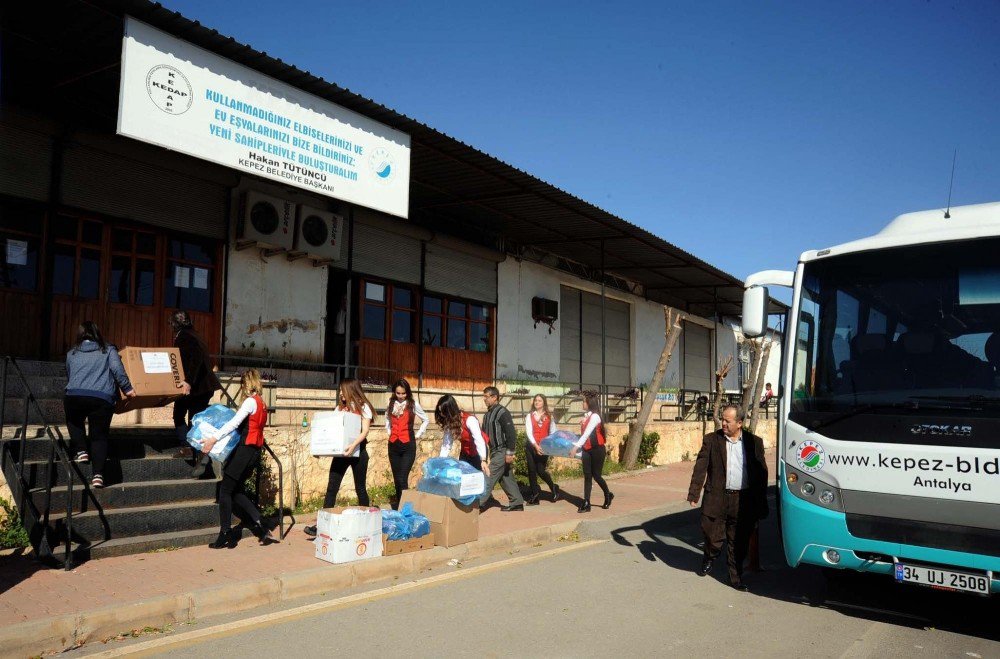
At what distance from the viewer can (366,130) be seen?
10.6 metres

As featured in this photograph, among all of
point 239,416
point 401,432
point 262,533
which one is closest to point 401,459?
point 401,432

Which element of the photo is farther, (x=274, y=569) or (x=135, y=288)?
(x=135, y=288)

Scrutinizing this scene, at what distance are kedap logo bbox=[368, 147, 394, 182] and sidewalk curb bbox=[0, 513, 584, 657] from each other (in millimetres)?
5335

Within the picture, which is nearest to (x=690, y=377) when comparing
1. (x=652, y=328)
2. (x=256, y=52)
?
(x=652, y=328)

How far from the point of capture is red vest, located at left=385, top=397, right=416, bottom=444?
9453 mm

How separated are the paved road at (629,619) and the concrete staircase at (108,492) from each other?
232 cm

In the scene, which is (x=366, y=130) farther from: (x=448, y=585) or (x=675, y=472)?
(x=675, y=472)

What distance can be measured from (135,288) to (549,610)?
8437mm

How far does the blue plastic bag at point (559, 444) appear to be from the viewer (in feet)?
37.1

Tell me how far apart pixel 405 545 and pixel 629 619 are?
8.84ft

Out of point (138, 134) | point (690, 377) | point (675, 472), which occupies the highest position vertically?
point (138, 134)

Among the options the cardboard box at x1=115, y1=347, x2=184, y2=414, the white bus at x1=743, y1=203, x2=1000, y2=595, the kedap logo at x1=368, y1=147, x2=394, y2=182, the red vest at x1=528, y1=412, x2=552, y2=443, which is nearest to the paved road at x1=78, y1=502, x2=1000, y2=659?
the white bus at x1=743, y1=203, x2=1000, y2=595

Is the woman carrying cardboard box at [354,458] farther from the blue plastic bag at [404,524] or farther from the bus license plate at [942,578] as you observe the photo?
the bus license plate at [942,578]

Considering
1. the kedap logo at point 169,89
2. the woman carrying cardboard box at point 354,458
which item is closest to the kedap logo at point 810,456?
the woman carrying cardboard box at point 354,458
